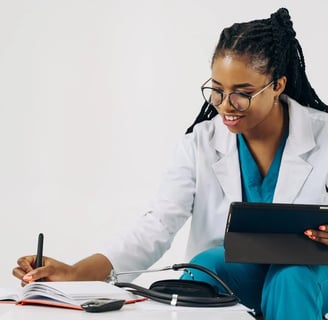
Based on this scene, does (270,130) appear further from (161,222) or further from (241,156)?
(161,222)

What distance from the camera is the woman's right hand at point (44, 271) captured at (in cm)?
172

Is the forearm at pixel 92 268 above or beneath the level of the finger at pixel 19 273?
beneath

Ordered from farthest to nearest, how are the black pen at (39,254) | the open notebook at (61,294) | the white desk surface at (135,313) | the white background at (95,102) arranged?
the white background at (95,102) → the black pen at (39,254) → the open notebook at (61,294) → the white desk surface at (135,313)

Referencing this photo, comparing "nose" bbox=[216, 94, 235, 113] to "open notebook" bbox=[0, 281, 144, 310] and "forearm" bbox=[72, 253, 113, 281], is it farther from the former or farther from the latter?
"open notebook" bbox=[0, 281, 144, 310]

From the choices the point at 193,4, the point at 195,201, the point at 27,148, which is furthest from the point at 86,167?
the point at 195,201

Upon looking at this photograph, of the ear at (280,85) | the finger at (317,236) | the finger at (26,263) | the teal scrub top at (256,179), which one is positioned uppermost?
the ear at (280,85)

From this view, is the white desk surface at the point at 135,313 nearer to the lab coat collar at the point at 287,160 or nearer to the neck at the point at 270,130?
the lab coat collar at the point at 287,160

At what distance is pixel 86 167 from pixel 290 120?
168cm

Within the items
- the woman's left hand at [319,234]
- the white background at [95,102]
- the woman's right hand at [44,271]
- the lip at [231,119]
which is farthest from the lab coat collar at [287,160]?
the white background at [95,102]

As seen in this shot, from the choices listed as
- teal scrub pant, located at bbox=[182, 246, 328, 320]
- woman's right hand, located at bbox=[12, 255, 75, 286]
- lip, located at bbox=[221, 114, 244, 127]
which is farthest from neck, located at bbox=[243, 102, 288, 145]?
woman's right hand, located at bbox=[12, 255, 75, 286]

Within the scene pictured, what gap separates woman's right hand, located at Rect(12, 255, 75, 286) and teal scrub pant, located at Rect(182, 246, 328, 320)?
10.9 inches

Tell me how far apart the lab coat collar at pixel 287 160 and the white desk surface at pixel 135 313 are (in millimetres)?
627

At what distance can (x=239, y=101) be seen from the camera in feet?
6.65

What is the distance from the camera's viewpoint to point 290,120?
218cm
